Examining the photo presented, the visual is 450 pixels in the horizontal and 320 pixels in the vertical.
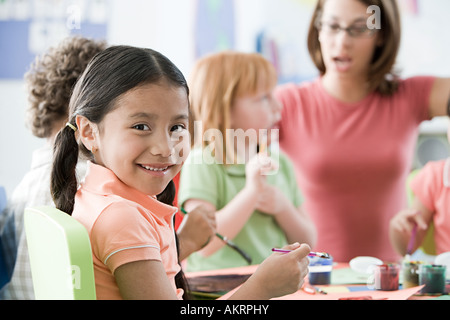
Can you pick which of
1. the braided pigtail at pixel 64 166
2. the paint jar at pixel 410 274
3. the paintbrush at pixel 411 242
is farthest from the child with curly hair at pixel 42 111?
the paintbrush at pixel 411 242

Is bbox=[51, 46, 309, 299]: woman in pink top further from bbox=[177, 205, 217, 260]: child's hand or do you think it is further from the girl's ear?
bbox=[177, 205, 217, 260]: child's hand

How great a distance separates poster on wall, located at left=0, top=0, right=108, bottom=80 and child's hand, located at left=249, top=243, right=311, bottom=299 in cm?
53

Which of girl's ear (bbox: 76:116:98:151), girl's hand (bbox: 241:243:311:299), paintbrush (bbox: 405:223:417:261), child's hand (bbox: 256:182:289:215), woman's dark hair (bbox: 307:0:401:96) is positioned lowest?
paintbrush (bbox: 405:223:417:261)

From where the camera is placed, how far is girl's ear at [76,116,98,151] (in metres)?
0.62

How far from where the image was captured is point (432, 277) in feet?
2.86

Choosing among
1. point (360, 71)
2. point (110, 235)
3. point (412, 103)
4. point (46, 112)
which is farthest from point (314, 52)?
point (110, 235)

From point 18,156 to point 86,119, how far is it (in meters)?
0.31

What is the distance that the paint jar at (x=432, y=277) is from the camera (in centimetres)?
86

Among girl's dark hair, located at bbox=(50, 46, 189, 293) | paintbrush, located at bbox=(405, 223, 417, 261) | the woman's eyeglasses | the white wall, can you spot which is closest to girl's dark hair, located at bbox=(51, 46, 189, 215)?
girl's dark hair, located at bbox=(50, 46, 189, 293)

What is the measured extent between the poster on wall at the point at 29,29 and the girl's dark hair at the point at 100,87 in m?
0.32

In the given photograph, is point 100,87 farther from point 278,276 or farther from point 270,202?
point 270,202

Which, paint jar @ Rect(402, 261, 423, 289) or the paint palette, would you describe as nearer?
paint jar @ Rect(402, 261, 423, 289)

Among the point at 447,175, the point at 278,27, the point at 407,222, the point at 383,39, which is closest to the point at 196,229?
the point at 407,222

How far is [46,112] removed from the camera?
36.7 inches
